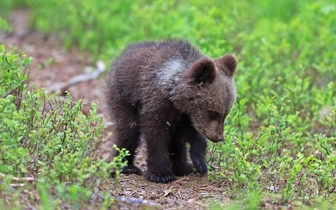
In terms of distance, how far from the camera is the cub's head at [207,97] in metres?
7.09

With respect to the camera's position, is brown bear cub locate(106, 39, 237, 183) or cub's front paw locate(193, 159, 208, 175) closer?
brown bear cub locate(106, 39, 237, 183)

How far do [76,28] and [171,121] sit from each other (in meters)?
7.54

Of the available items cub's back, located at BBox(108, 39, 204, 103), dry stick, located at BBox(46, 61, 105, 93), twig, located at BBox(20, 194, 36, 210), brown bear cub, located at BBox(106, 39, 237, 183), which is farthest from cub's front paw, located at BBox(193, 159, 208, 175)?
dry stick, located at BBox(46, 61, 105, 93)

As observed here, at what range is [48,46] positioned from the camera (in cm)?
1519

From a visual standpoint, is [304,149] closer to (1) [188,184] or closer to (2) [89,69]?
(1) [188,184]

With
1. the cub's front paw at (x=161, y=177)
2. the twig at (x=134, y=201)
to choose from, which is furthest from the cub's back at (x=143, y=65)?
the twig at (x=134, y=201)

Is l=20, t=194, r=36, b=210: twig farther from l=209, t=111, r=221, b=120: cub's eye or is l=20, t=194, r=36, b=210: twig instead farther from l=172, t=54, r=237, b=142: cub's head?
l=209, t=111, r=221, b=120: cub's eye

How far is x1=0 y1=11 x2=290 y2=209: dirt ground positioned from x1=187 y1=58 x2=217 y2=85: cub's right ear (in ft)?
3.92

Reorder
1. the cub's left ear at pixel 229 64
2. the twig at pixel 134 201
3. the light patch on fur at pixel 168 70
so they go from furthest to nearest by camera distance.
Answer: the cub's left ear at pixel 229 64, the light patch on fur at pixel 168 70, the twig at pixel 134 201

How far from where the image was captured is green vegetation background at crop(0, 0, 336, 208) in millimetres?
6988

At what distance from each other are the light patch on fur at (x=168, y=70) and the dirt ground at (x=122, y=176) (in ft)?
3.69

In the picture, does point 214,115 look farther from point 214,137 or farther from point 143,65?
point 143,65

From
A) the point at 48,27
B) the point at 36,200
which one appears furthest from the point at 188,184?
the point at 48,27

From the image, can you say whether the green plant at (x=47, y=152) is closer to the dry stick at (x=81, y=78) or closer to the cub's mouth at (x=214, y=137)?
the cub's mouth at (x=214, y=137)
